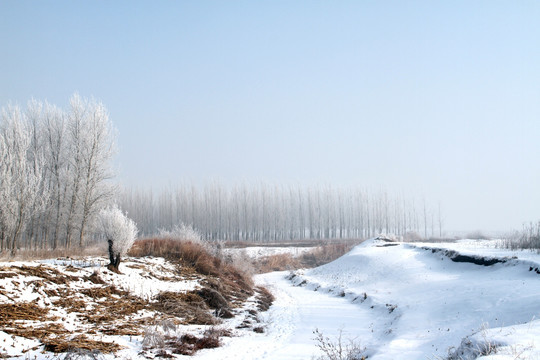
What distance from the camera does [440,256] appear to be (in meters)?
19.7

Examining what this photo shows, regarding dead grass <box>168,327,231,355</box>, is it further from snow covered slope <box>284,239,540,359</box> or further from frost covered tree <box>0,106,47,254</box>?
frost covered tree <box>0,106,47,254</box>

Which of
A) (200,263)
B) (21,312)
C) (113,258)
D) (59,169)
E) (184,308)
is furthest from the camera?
(59,169)

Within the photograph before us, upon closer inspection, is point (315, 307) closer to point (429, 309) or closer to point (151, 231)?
point (429, 309)

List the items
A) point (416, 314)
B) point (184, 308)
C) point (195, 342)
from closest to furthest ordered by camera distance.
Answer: point (195, 342) → point (184, 308) → point (416, 314)

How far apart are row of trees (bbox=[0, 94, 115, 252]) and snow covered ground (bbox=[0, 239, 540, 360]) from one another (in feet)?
32.8

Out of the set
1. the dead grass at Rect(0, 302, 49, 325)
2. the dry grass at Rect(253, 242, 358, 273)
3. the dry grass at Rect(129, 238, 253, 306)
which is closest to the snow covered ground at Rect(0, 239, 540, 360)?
the dead grass at Rect(0, 302, 49, 325)

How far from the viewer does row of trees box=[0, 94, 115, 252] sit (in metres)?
20.1

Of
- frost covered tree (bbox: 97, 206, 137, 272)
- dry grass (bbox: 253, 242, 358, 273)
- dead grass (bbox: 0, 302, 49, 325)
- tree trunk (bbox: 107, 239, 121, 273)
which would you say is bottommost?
dry grass (bbox: 253, 242, 358, 273)

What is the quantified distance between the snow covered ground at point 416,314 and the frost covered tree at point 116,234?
36.0 inches

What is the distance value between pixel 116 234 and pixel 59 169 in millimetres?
16320

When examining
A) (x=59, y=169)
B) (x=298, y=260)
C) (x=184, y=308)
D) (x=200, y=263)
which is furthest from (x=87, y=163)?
(x=298, y=260)

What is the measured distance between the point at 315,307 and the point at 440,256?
7.74 metres

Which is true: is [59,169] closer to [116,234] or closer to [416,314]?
[116,234]

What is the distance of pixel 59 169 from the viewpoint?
84.8 feet
